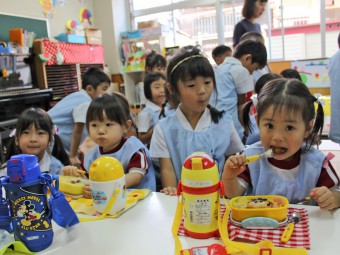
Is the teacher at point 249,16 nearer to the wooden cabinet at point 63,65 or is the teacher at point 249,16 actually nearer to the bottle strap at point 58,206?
the wooden cabinet at point 63,65

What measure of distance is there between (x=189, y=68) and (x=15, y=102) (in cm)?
292

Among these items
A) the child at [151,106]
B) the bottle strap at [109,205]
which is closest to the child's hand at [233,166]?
the bottle strap at [109,205]

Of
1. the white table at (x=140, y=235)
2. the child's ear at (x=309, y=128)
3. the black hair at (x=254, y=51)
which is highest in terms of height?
the black hair at (x=254, y=51)

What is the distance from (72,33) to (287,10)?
120 inches

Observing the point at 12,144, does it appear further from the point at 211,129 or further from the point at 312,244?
the point at 312,244

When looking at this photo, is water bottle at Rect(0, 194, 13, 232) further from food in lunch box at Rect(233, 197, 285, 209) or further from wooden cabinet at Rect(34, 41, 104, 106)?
wooden cabinet at Rect(34, 41, 104, 106)

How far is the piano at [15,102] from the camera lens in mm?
3465

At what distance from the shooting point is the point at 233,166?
942 mm

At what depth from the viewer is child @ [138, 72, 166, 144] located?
2.18 meters

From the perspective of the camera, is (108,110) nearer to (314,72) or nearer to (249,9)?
(249,9)

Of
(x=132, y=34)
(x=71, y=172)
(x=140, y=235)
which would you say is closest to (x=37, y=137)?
(x=71, y=172)

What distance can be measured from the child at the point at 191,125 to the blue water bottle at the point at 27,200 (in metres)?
0.64

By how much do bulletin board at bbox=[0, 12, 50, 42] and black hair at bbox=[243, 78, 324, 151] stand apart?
368cm

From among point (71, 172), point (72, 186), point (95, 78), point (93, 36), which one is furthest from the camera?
point (93, 36)
